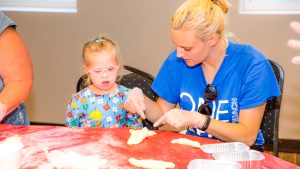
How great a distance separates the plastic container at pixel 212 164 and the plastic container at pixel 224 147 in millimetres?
176

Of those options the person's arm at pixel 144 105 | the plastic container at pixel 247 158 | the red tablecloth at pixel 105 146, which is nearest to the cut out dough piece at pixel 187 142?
the red tablecloth at pixel 105 146

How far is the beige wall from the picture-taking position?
4148 mm

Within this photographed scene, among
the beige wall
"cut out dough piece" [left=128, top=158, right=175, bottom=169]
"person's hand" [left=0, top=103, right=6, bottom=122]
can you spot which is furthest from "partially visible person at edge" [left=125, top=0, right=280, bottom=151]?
the beige wall

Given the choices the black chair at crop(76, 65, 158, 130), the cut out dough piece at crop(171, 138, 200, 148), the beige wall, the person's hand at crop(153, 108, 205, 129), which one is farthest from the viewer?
the beige wall

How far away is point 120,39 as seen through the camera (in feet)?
14.8

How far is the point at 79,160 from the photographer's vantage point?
5.59ft

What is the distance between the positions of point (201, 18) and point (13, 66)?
1.05m

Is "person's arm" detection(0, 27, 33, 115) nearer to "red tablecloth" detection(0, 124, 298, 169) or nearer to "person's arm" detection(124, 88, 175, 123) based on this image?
"red tablecloth" detection(0, 124, 298, 169)

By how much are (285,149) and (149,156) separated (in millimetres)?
2869

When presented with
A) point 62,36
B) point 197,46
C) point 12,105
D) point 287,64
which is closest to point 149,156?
point 197,46

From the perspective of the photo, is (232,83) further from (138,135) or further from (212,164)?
(212,164)

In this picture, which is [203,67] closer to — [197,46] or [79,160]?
[197,46]

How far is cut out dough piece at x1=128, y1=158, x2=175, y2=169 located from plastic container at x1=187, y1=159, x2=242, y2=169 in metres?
0.11

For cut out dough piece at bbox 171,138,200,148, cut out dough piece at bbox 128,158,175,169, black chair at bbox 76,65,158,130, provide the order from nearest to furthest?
cut out dough piece at bbox 128,158,175,169, cut out dough piece at bbox 171,138,200,148, black chair at bbox 76,65,158,130
